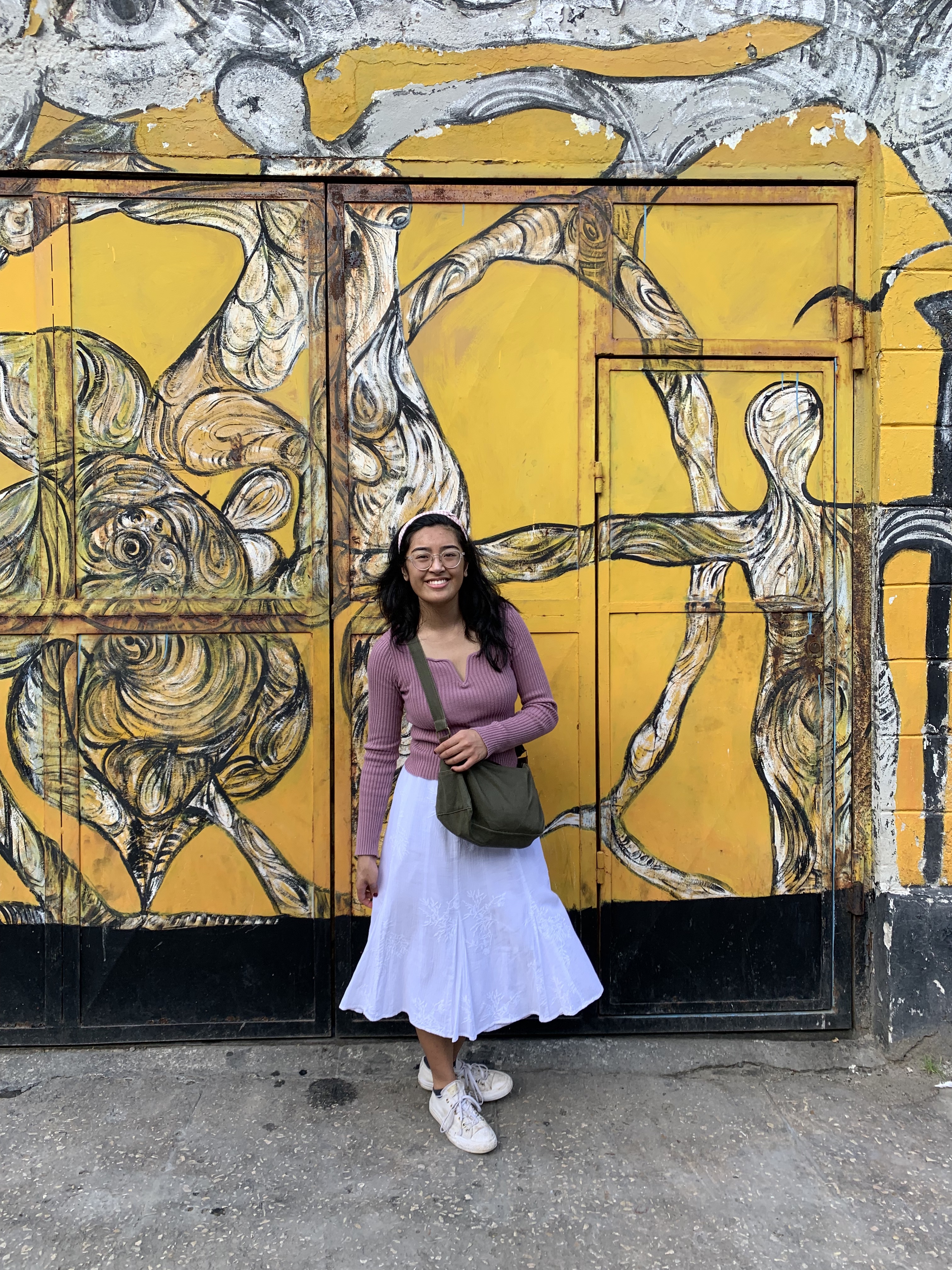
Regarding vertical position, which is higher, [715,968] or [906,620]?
[906,620]

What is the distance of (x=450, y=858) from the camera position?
98.2 inches

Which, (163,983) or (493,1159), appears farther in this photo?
(163,983)

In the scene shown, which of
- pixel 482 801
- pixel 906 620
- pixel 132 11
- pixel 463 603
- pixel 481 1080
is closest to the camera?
pixel 482 801

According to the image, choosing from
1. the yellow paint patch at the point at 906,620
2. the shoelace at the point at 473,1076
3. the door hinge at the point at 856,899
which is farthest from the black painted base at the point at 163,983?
the yellow paint patch at the point at 906,620

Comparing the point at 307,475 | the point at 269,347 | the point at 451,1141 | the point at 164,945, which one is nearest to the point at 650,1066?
the point at 451,1141

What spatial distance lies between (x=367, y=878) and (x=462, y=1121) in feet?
2.60

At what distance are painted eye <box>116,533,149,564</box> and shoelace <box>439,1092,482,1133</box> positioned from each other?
2.17 m

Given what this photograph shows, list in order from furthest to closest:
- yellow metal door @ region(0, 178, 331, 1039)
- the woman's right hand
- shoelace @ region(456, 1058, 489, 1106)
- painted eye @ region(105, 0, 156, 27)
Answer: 1. yellow metal door @ region(0, 178, 331, 1039)
2. painted eye @ region(105, 0, 156, 27)
3. shoelace @ region(456, 1058, 489, 1106)
4. the woman's right hand

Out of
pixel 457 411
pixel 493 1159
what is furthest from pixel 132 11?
pixel 493 1159

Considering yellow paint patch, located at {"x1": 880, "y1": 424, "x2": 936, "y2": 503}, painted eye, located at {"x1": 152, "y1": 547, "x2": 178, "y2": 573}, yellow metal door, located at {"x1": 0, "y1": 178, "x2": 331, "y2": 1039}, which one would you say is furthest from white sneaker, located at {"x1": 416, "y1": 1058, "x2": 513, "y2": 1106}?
yellow paint patch, located at {"x1": 880, "y1": 424, "x2": 936, "y2": 503}

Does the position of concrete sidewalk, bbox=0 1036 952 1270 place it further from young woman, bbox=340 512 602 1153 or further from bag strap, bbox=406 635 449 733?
bag strap, bbox=406 635 449 733

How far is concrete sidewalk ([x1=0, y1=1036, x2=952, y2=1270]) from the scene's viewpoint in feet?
7.18

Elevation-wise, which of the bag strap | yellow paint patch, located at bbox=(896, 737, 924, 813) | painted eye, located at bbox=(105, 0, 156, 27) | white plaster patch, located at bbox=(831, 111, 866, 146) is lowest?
yellow paint patch, located at bbox=(896, 737, 924, 813)

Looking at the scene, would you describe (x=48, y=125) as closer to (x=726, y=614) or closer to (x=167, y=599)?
(x=167, y=599)
